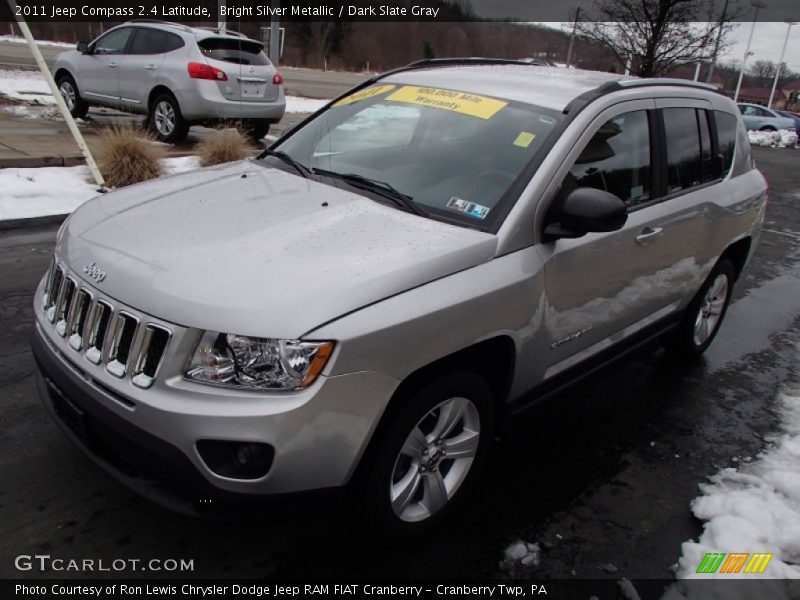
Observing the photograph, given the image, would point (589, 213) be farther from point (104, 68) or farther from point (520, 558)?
point (104, 68)

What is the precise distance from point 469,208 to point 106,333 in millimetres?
1522

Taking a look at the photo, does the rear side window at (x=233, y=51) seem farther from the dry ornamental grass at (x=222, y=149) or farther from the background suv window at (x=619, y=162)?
the background suv window at (x=619, y=162)

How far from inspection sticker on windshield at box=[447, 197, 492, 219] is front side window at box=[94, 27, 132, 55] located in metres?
10.1

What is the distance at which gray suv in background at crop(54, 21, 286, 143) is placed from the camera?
9992mm

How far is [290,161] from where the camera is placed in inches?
138

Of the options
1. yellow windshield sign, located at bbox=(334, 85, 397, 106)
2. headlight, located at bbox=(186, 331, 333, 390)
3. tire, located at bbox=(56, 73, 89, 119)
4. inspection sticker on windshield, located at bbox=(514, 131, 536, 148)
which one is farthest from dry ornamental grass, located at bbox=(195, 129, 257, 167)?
headlight, located at bbox=(186, 331, 333, 390)

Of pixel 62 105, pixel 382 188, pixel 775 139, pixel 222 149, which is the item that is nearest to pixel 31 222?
pixel 62 105

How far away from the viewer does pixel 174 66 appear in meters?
10.0

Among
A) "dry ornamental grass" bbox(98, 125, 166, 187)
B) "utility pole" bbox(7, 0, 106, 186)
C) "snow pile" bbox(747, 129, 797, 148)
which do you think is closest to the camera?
A: "utility pole" bbox(7, 0, 106, 186)

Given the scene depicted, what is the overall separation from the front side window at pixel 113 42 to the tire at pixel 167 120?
137cm

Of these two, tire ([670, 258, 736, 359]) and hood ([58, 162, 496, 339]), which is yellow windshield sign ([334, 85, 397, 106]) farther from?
tire ([670, 258, 736, 359])

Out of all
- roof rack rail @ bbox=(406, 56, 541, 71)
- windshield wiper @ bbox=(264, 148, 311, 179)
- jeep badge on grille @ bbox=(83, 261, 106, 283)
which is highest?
roof rack rail @ bbox=(406, 56, 541, 71)

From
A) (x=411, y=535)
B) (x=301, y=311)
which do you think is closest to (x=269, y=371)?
(x=301, y=311)
